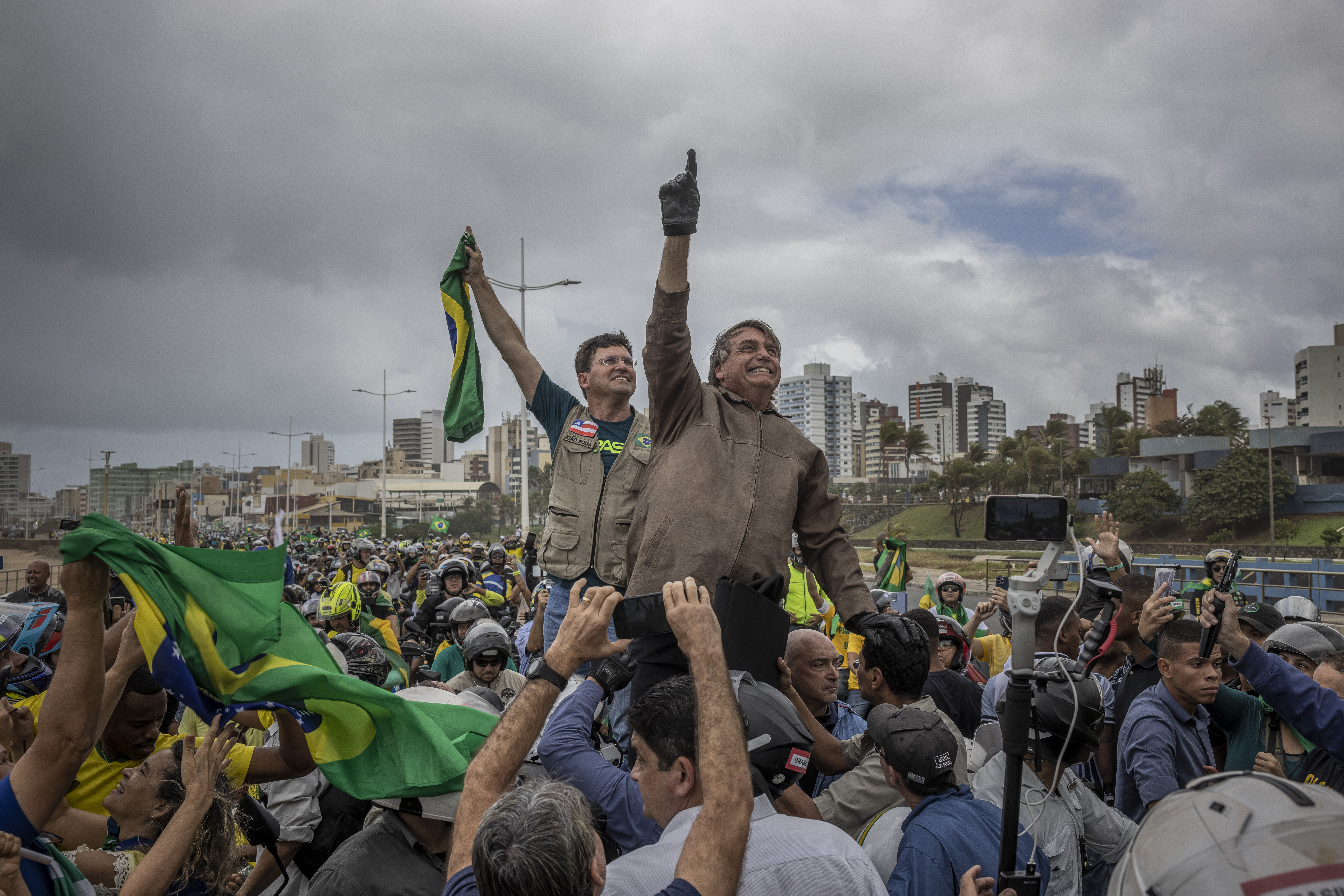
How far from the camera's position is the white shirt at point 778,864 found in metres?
2.04

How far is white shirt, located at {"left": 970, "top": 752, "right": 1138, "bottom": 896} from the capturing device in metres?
3.00

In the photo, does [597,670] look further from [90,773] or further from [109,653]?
[90,773]

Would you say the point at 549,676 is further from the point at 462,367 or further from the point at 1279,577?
the point at 1279,577

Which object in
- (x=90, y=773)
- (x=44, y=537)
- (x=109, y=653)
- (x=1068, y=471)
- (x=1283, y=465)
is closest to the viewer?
(x=109, y=653)

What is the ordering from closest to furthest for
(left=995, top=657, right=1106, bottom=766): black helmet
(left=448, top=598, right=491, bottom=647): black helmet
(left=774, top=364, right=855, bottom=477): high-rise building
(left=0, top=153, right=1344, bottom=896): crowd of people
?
1. (left=0, top=153, right=1344, bottom=896): crowd of people
2. (left=995, top=657, right=1106, bottom=766): black helmet
3. (left=448, top=598, right=491, bottom=647): black helmet
4. (left=774, top=364, right=855, bottom=477): high-rise building

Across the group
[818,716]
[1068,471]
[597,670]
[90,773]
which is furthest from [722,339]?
[1068,471]

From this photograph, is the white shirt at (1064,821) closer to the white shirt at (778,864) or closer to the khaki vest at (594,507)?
the white shirt at (778,864)

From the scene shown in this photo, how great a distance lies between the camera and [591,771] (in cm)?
285

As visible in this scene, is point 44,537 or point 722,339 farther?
point 44,537

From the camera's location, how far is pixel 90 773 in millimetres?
3473

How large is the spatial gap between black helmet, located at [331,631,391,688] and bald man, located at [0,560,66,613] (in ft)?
19.1

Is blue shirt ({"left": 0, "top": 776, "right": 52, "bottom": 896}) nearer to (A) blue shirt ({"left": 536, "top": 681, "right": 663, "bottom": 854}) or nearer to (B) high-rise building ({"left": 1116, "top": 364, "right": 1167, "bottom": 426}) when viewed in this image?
(A) blue shirt ({"left": 536, "top": 681, "right": 663, "bottom": 854})

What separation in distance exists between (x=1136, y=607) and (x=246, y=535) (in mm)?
66272

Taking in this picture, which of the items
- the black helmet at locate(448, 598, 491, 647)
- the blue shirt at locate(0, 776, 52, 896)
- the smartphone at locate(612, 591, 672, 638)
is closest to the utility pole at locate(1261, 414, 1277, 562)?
the black helmet at locate(448, 598, 491, 647)
